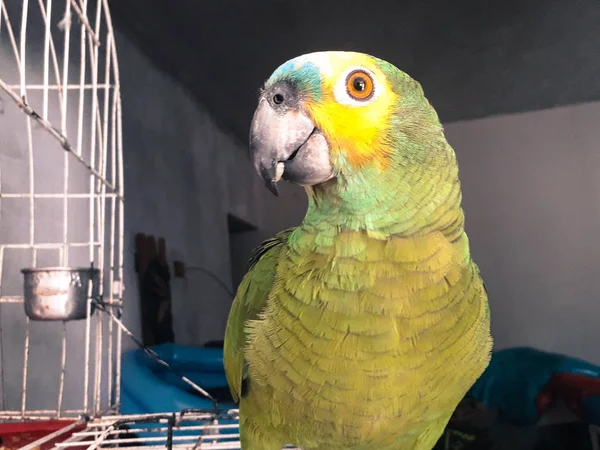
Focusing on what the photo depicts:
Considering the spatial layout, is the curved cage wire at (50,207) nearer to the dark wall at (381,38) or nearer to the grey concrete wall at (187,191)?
the grey concrete wall at (187,191)

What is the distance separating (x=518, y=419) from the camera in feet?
7.34

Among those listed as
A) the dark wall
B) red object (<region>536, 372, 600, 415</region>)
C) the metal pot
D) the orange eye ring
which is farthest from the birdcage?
red object (<region>536, 372, 600, 415</region>)

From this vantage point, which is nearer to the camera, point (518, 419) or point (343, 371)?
point (343, 371)

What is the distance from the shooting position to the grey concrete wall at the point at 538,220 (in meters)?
A: 3.05

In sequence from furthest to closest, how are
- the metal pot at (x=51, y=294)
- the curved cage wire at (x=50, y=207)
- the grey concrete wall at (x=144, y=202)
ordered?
1. the grey concrete wall at (x=144, y=202)
2. the curved cage wire at (x=50, y=207)
3. the metal pot at (x=51, y=294)

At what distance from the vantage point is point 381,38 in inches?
85.0

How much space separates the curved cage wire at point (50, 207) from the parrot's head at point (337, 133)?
47cm

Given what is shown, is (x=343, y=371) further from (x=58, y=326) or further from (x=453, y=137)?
(x=453, y=137)

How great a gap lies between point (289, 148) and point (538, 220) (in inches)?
126

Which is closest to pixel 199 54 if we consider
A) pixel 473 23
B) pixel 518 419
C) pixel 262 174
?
pixel 473 23

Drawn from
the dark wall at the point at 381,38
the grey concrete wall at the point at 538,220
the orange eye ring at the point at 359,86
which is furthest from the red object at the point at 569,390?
the orange eye ring at the point at 359,86

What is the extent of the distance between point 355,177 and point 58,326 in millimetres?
1103

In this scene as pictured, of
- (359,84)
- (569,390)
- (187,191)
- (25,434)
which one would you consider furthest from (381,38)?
(25,434)

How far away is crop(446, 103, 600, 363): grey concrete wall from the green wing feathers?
2876 mm
